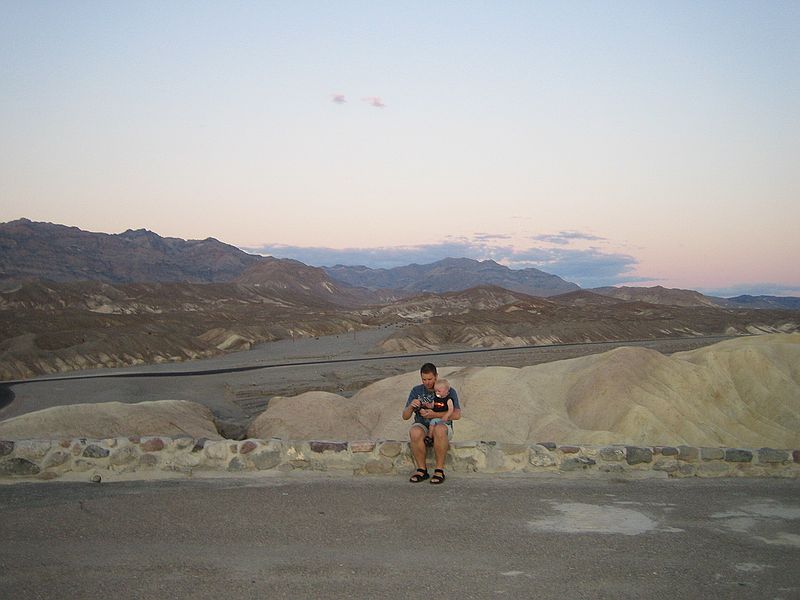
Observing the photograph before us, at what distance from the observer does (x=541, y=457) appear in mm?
8812

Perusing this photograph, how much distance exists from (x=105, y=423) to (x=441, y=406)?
1573 centimetres

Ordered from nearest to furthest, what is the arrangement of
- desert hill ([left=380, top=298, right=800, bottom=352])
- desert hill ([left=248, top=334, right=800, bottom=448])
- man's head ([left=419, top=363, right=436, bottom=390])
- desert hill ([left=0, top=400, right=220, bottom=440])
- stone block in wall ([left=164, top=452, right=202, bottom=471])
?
stone block in wall ([left=164, top=452, right=202, bottom=471]) < man's head ([left=419, top=363, right=436, bottom=390]) < desert hill ([left=0, top=400, right=220, bottom=440]) < desert hill ([left=248, top=334, right=800, bottom=448]) < desert hill ([left=380, top=298, right=800, bottom=352])

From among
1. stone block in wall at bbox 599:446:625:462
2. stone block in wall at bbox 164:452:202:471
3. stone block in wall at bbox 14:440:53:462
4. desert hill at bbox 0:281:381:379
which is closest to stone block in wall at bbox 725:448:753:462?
stone block in wall at bbox 599:446:625:462

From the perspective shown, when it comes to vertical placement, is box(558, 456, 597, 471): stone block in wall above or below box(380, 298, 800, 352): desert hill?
above

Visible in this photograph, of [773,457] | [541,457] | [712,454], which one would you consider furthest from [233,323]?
[773,457]

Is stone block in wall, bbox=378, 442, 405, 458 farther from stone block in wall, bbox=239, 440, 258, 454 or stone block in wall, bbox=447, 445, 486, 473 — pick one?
stone block in wall, bbox=239, 440, 258, 454

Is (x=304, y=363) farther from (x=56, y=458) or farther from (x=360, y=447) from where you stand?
(x=360, y=447)

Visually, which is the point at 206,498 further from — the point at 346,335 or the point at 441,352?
the point at 346,335

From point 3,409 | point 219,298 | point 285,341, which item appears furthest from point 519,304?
point 3,409

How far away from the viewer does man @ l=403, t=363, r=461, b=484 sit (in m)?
8.33

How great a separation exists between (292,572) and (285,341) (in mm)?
87018

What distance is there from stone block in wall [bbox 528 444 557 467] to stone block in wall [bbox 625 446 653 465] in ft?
3.21

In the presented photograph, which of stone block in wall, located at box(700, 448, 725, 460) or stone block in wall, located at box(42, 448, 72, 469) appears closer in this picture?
stone block in wall, located at box(42, 448, 72, 469)

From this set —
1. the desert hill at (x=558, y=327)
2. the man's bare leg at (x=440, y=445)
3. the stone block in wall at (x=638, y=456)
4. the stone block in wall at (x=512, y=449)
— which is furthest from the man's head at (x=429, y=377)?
the desert hill at (x=558, y=327)
